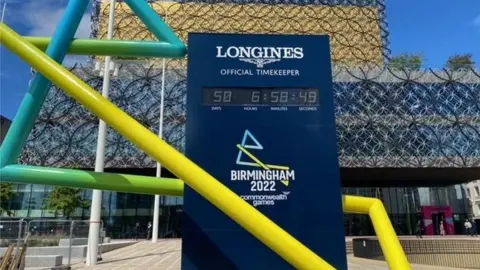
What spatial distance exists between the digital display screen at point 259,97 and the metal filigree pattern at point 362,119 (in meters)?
35.5

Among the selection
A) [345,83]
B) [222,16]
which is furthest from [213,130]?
[222,16]

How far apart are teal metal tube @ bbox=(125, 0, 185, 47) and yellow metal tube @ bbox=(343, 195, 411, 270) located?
3.74 metres

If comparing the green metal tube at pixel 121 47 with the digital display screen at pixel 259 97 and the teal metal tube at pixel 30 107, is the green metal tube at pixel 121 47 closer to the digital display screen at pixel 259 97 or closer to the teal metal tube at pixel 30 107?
the teal metal tube at pixel 30 107

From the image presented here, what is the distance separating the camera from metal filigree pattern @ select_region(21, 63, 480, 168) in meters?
43.2

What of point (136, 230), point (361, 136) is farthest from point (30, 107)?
point (361, 136)

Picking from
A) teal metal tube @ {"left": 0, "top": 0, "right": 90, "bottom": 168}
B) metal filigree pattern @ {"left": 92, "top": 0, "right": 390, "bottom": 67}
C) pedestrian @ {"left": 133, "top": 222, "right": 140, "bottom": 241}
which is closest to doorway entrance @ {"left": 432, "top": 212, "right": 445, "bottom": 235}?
metal filigree pattern @ {"left": 92, "top": 0, "right": 390, "bottom": 67}

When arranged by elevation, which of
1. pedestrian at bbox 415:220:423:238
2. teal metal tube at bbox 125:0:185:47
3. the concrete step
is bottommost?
the concrete step

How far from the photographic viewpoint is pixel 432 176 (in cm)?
5016

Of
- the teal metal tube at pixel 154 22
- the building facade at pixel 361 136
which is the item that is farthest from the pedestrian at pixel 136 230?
the teal metal tube at pixel 154 22

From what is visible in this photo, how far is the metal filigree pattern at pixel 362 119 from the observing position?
1703 inches

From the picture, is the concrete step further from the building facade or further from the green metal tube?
the building facade

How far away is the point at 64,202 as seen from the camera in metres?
39.0

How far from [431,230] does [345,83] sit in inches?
785

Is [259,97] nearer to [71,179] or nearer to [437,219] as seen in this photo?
[71,179]
